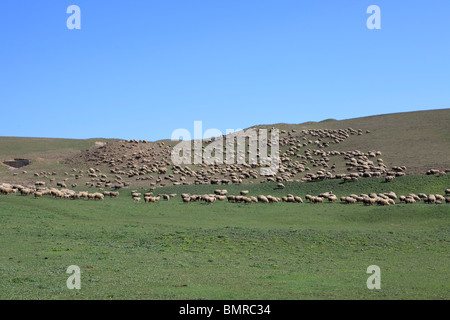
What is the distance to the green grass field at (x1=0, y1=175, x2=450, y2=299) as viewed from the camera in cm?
1797

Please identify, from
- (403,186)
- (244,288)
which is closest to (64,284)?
(244,288)

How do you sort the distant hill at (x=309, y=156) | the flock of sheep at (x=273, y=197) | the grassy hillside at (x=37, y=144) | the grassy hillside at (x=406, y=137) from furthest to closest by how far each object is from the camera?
the grassy hillside at (x=37, y=144) → the grassy hillside at (x=406, y=137) → the distant hill at (x=309, y=156) → the flock of sheep at (x=273, y=197)

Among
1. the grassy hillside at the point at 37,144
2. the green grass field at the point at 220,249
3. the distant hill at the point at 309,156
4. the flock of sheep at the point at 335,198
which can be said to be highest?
the grassy hillside at the point at 37,144

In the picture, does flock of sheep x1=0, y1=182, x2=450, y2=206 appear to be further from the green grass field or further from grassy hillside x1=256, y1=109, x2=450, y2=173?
grassy hillside x1=256, y1=109, x2=450, y2=173

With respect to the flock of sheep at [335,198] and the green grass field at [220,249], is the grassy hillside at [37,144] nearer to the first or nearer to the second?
the flock of sheep at [335,198]

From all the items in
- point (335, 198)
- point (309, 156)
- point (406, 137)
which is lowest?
point (335, 198)

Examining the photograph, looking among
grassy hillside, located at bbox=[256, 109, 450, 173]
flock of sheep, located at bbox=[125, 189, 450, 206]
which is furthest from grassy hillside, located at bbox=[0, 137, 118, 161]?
flock of sheep, located at bbox=[125, 189, 450, 206]

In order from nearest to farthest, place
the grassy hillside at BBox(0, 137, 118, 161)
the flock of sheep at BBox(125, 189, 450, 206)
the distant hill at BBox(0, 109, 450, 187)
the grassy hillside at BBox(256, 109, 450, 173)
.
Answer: the flock of sheep at BBox(125, 189, 450, 206) → the distant hill at BBox(0, 109, 450, 187) → the grassy hillside at BBox(256, 109, 450, 173) → the grassy hillside at BBox(0, 137, 118, 161)

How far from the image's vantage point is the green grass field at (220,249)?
18.0 meters

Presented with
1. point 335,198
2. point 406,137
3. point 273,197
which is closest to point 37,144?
point 406,137

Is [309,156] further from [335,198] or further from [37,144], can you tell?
[37,144]

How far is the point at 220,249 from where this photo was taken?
93.2 feet

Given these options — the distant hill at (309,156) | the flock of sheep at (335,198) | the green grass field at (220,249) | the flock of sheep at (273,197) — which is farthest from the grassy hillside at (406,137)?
the green grass field at (220,249)

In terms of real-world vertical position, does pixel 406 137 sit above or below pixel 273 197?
above
